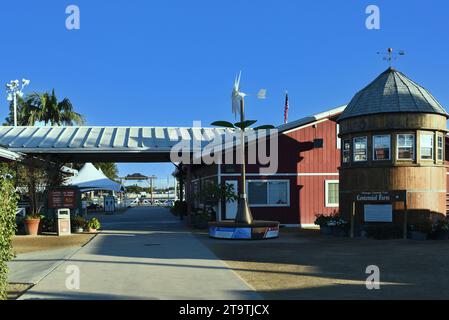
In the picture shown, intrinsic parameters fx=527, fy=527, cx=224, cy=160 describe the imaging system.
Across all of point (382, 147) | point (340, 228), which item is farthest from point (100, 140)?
point (382, 147)

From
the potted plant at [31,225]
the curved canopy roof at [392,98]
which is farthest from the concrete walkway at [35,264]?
the curved canopy roof at [392,98]

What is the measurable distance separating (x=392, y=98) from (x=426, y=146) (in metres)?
2.21

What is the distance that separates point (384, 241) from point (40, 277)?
11.7m

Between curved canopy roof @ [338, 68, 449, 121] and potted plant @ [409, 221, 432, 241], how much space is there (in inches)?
167

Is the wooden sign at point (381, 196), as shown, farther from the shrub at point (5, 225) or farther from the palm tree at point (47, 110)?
the palm tree at point (47, 110)

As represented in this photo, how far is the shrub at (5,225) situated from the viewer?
746 centimetres

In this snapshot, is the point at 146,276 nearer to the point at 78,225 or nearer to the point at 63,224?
the point at 63,224

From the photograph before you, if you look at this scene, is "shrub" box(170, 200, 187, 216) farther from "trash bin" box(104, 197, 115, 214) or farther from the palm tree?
the palm tree

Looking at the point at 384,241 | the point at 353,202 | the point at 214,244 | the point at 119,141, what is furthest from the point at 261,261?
the point at 119,141

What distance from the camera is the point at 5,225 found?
765 cm

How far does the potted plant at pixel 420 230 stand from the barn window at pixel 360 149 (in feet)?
10.6

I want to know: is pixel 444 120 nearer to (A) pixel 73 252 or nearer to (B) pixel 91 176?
(A) pixel 73 252

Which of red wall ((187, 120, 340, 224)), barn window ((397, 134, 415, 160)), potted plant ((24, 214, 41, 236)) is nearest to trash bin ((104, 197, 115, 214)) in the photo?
potted plant ((24, 214, 41, 236))
